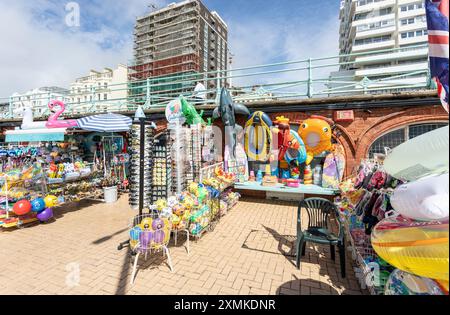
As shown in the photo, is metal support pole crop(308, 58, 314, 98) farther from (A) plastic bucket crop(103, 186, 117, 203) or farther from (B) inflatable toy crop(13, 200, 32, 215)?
(B) inflatable toy crop(13, 200, 32, 215)

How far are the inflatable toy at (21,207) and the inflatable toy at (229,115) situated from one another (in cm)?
533

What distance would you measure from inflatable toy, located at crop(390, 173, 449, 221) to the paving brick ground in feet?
6.06

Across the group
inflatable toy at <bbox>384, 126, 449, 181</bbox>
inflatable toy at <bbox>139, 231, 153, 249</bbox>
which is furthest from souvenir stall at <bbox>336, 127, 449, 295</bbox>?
inflatable toy at <bbox>139, 231, 153, 249</bbox>

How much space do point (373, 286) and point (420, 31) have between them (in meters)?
56.6

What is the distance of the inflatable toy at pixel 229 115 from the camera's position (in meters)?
6.76

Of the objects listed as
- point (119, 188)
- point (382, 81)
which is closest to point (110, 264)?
point (119, 188)

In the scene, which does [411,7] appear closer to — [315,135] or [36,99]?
[315,135]

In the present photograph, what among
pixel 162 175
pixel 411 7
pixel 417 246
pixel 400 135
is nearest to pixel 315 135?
pixel 400 135

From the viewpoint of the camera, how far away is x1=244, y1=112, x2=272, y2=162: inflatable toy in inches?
278

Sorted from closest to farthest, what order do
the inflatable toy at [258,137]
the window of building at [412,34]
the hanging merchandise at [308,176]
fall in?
the hanging merchandise at [308,176] → the inflatable toy at [258,137] → the window of building at [412,34]

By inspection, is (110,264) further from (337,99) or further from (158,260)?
(337,99)

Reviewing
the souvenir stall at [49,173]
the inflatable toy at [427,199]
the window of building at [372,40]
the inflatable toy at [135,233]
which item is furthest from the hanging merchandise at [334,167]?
the window of building at [372,40]

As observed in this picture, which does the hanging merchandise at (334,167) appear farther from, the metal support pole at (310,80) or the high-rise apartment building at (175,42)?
the high-rise apartment building at (175,42)

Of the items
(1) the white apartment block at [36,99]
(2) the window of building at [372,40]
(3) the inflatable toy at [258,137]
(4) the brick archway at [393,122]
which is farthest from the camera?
(2) the window of building at [372,40]
